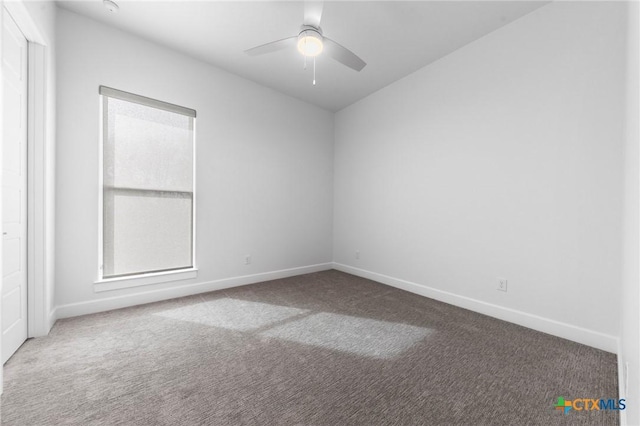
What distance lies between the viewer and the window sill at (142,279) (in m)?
2.54

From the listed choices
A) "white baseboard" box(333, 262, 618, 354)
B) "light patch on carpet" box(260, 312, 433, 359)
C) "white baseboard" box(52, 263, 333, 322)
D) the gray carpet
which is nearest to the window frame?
"white baseboard" box(52, 263, 333, 322)

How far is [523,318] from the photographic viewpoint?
2.32 m

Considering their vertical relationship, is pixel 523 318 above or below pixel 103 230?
below

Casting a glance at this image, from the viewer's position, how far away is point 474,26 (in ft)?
8.09

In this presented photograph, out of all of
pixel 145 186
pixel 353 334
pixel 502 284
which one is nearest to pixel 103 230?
pixel 145 186

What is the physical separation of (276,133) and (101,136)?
6.70 ft

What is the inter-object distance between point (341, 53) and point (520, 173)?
1.94 metres

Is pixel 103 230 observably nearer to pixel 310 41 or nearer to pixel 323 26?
pixel 310 41

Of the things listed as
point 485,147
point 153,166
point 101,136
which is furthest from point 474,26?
point 101,136

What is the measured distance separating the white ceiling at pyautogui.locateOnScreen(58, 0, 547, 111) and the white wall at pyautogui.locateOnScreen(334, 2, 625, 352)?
27 cm

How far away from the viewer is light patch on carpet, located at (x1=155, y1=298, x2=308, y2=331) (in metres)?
2.34

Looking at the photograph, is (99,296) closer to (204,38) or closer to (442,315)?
(204,38)

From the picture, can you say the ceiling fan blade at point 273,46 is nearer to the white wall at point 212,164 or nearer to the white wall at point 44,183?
the white wall at point 212,164

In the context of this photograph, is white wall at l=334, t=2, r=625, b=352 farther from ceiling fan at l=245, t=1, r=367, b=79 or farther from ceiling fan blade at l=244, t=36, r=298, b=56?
ceiling fan blade at l=244, t=36, r=298, b=56
